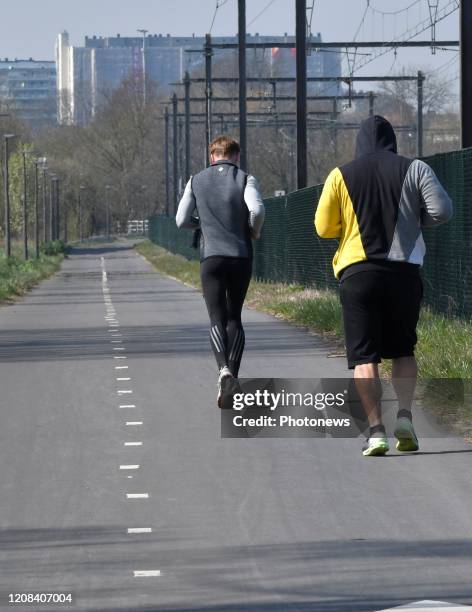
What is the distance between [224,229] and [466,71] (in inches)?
307

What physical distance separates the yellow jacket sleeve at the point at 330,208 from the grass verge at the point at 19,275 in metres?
24.8

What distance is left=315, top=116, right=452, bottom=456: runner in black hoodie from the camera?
8766mm

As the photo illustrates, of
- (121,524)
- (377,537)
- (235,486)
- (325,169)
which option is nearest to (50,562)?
(121,524)

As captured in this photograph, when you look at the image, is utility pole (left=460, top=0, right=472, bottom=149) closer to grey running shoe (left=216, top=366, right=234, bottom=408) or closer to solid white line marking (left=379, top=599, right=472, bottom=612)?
grey running shoe (left=216, top=366, right=234, bottom=408)

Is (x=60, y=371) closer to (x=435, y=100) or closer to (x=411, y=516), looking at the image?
(x=411, y=516)

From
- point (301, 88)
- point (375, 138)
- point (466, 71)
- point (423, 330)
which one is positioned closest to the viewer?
point (375, 138)

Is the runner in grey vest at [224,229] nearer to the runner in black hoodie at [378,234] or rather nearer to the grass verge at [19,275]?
the runner in black hoodie at [378,234]

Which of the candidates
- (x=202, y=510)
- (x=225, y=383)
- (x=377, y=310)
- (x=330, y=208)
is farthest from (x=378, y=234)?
(x=225, y=383)

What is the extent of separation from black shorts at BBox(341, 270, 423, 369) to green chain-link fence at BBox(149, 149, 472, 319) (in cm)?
690

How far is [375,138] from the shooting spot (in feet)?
29.1

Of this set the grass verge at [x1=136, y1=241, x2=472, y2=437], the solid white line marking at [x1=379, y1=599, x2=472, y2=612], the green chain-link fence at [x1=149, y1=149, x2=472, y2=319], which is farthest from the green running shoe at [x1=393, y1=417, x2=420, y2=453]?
the green chain-link fence at [x1=149, y1=149, x2=472, y2=319]

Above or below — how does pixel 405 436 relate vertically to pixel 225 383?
below

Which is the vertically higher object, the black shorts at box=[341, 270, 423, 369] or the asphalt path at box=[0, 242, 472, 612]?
the black shorts at box=[341, 270, 423, 369]

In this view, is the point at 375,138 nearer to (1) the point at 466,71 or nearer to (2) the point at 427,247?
(2) the point at 427,247
